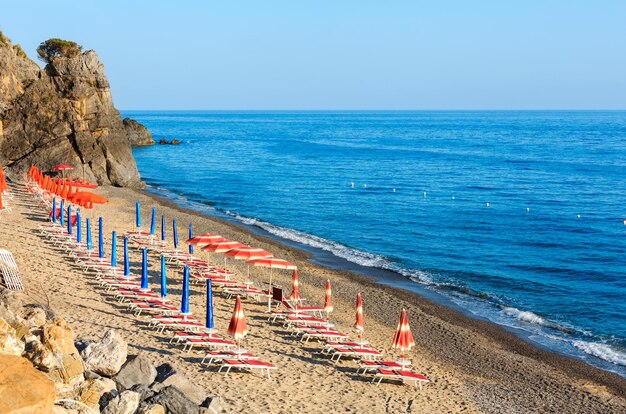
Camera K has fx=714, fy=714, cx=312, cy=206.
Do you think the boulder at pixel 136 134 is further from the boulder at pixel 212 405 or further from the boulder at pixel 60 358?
the boulder at pixel 60 358

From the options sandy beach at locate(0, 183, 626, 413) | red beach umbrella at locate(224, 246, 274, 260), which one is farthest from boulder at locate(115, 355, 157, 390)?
red beach umbrella at locate(224, 246, 274, 260)

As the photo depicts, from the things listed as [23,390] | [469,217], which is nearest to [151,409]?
[23,390]

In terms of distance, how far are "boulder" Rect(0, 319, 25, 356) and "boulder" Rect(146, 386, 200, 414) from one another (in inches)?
87.2

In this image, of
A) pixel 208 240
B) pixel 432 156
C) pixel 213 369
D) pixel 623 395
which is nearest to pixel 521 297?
pixel 623 395

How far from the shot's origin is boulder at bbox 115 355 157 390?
1120 cm

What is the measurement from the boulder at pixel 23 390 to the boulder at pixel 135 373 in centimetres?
311

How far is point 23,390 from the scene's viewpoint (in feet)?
25.3

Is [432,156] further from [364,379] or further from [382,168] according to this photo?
[364,379]

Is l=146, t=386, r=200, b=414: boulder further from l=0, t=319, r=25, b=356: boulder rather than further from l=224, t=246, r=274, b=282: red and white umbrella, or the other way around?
l=224, t=246, r=274, b=282: red and white umbrella

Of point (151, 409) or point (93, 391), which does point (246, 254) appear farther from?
point (93, 391)

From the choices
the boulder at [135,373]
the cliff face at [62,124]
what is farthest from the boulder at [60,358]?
the cliff face at [62,124]

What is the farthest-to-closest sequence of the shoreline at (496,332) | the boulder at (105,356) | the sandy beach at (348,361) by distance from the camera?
the shoreline at (496,332), the sandy beach at (348,361), the boulder at (105,356)

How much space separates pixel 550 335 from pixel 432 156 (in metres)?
69.6

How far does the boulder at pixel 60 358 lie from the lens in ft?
31.0
